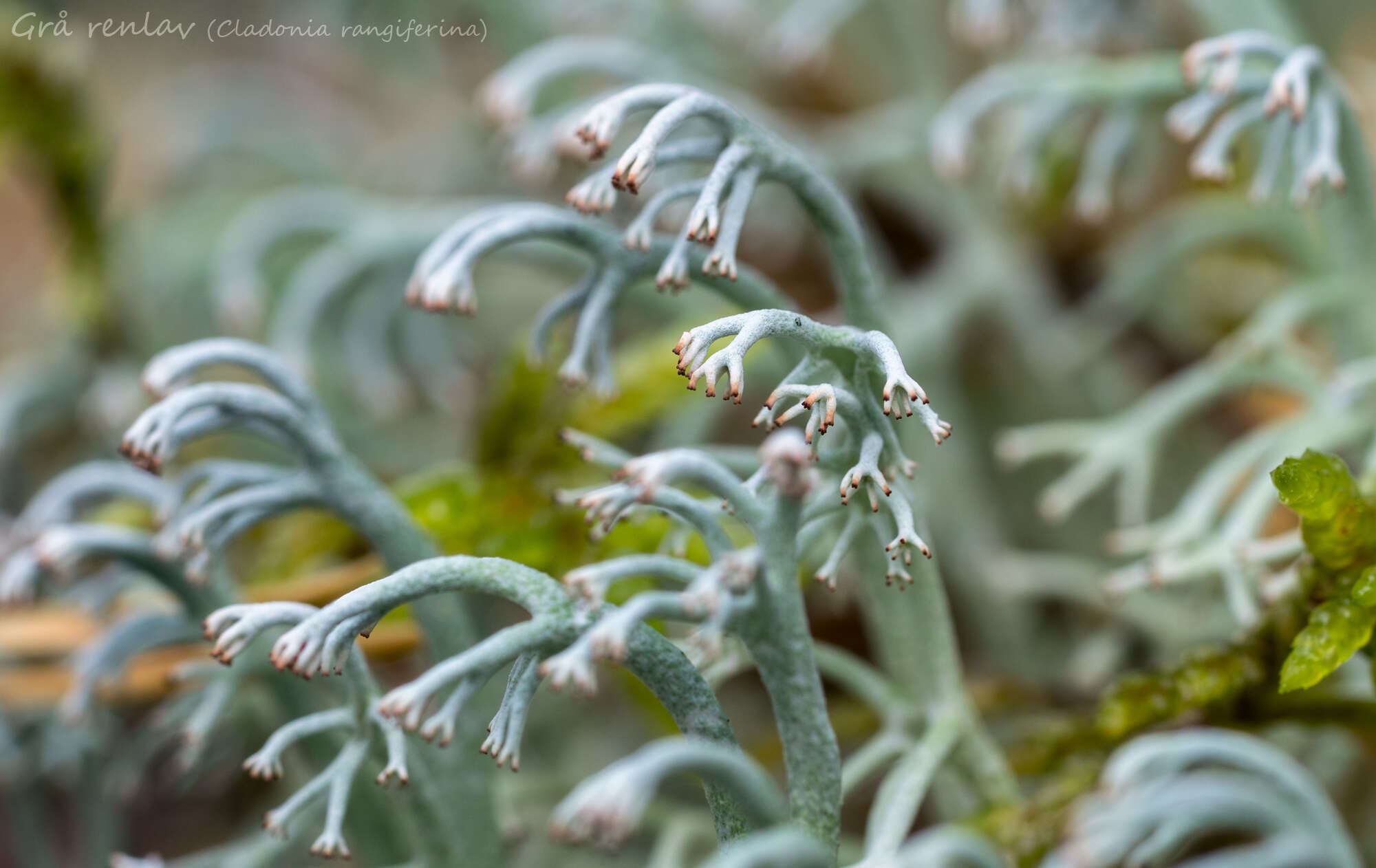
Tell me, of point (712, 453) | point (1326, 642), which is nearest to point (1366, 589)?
point (1326, 642)

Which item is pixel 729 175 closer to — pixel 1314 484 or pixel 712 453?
pixel 712 453

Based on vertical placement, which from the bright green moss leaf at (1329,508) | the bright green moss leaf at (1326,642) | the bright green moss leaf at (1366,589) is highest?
the bright green moss leaf at (1329,508)

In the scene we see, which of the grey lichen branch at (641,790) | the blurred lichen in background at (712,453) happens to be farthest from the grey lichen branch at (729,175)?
the grey lichen branch at (641,790)

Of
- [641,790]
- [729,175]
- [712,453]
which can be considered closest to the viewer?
[641,790]

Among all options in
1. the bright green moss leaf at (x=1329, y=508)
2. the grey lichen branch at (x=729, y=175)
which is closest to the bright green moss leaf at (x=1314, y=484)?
the bright green moss leaf at (x=1329, y=508)

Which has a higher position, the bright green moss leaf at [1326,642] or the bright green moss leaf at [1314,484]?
the bright green moss leaf at [1314,484]

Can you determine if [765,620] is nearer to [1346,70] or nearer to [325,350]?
[325,350]

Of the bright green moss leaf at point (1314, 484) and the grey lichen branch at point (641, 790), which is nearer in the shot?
the grey lichen branch at point (641, 790)

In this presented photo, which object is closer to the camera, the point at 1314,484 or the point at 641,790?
the point at 641,790

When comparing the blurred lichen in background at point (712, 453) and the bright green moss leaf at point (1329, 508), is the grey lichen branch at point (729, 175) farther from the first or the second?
the bright green moss leaf at point (1329, 508)
